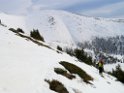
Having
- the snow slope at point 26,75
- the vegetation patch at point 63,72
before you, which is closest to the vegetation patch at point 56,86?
the snow slope at point 26,75

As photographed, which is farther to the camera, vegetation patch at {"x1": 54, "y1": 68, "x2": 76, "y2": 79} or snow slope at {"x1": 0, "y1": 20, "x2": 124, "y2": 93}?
vegetation patch at {"x1": 54, "y1": 68, "x2": 76, "y2": 79}

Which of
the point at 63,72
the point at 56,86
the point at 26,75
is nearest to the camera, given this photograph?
the point at 26,75

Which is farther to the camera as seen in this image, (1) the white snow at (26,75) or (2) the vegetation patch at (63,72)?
(2) the vegetation patch at (63,72)

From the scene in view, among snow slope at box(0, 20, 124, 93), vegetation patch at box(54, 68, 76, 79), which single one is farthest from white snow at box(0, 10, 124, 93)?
vegetation patch at box(54, 68, 76, 79)

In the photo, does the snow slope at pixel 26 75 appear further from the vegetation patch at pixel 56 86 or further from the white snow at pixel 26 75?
the vegetation patch at pixel 56 86

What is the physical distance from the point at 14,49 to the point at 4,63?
537 cm

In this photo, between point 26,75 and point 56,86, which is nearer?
point 26,75

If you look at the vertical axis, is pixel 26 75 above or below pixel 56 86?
above

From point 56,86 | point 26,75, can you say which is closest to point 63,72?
point 56,86

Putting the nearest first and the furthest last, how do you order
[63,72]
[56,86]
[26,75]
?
[26,75], [56,86], [63,72]

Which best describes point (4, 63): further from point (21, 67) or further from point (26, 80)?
point (26, 80)

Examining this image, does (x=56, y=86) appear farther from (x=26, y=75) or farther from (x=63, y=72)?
(x=63, y=72)


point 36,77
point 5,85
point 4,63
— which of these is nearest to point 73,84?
point 36,77

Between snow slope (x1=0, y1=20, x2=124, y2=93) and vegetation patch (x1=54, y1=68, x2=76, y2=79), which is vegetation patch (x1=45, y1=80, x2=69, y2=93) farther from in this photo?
vegetation patch (x1=54, y1=68, x2=76, y2=79)
